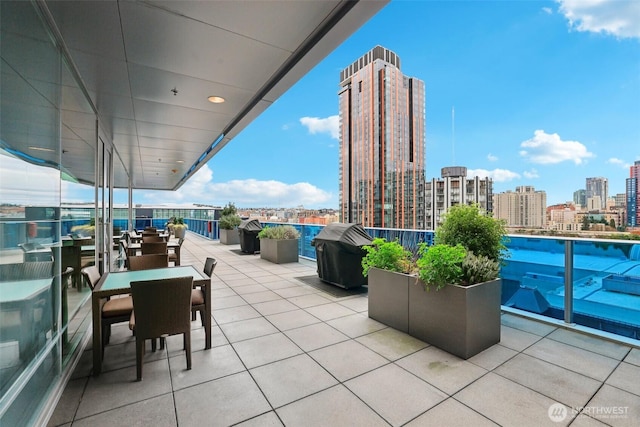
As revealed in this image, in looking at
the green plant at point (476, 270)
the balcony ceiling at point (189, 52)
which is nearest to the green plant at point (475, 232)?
the green plant at point (476, 270)

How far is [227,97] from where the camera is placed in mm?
3578

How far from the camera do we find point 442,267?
264 centimetres

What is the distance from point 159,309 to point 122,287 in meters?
0.49

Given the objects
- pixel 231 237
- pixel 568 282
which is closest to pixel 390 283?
pixel 568 282

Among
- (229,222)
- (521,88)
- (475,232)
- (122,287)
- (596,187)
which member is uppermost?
(521,88)

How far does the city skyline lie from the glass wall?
7.03ft

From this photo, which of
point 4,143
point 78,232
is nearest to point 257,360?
point 4,143

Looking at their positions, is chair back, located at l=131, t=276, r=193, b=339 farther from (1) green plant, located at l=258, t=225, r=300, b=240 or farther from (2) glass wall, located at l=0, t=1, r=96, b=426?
(1) green plant, located at l=258, t=225, r=300, b=240

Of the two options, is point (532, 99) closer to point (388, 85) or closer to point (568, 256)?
point (388, 85)

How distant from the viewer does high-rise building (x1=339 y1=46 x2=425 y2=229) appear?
2212 centimetres

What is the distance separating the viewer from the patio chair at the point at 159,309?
6.94 feet

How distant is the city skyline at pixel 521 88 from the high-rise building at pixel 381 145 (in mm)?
1394

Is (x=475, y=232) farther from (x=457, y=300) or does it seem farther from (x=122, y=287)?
(x=122, y=287)

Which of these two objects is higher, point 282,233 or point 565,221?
point 565,221
